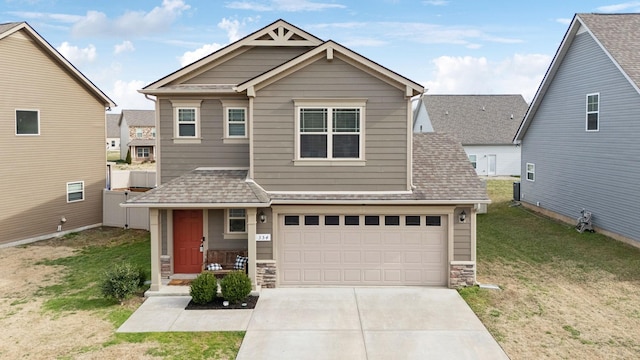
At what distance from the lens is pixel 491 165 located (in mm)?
40406

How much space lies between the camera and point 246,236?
13.8 m

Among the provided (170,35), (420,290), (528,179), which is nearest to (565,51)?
(528,179)

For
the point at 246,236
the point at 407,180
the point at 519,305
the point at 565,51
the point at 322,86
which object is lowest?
the point at 519,305

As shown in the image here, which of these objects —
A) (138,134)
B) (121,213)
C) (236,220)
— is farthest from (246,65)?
(138,134)

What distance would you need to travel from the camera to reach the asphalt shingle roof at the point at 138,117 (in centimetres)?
6456

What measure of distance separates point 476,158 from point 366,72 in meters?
29.7

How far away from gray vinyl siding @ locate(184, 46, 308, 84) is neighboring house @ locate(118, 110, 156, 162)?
50.1m

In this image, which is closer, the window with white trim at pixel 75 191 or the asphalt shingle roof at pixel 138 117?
the window with white trim at pixel 75 191

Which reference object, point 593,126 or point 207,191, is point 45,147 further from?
point 593,126

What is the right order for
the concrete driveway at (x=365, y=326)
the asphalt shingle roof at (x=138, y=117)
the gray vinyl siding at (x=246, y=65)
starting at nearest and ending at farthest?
1. the concrete driveway at (x=365, y=326)
2. the gray vinyl siding at (x=246, y=65)
3. the asphalt shingle roof at (x=138, y=117)

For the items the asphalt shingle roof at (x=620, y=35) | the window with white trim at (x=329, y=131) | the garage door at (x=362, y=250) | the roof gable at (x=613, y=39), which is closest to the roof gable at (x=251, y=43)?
the window with white trim at (x=329, y=131)

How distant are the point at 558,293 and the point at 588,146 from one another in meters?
9.71

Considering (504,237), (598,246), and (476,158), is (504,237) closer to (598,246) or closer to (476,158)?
(598,246)

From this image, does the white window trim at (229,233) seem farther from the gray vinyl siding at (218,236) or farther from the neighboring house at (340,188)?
the neighboring house at (340,188)
